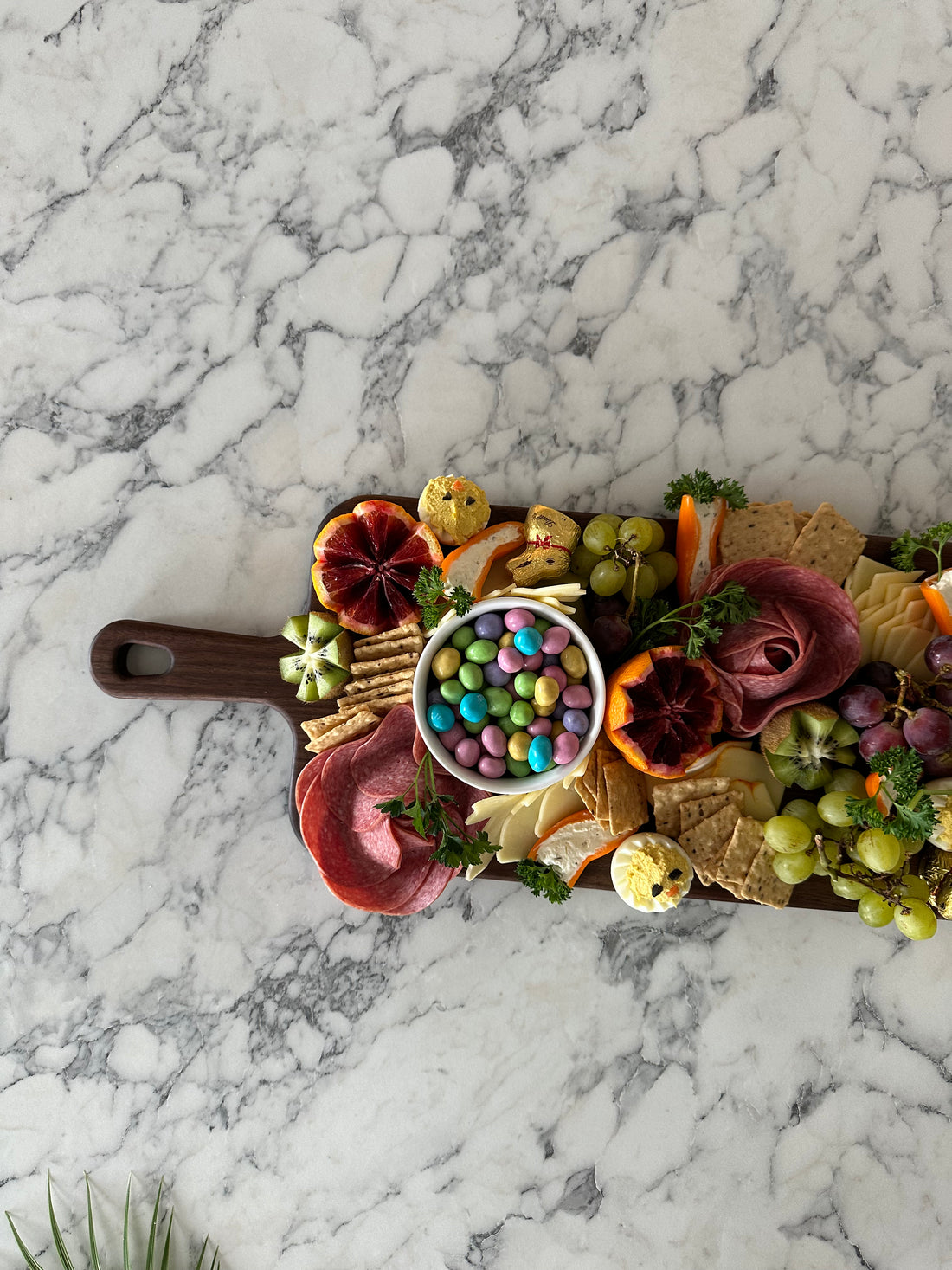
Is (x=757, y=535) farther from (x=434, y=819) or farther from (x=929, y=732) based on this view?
(x=434, y=819)

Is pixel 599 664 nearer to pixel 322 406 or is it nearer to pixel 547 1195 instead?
pixel 322 406

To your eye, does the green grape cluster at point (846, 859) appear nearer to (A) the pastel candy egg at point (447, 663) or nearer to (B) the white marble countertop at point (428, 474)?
(B) the white marble countertop at point (428, 474)

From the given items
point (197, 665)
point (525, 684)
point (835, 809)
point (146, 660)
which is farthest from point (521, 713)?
point (146, 660)

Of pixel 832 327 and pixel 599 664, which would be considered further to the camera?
pixel 832 327

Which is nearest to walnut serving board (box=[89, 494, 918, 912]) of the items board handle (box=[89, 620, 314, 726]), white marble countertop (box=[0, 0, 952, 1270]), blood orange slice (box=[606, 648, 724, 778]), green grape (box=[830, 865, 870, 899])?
board handle (box=[89, 620, 314, 726])

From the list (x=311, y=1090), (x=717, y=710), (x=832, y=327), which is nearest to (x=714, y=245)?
(x=832, y=327)
